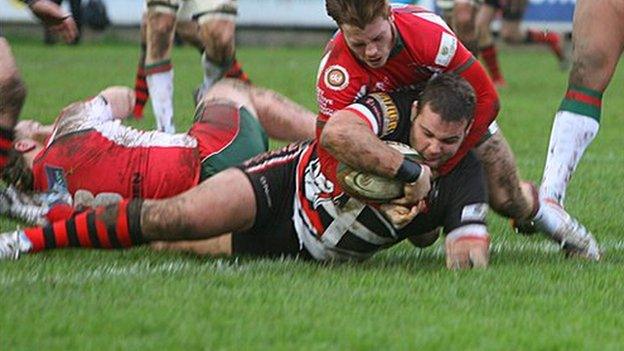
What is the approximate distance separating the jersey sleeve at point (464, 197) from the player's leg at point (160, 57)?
13.5ft

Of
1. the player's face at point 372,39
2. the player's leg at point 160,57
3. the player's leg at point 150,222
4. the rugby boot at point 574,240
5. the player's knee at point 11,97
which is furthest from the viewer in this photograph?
the player's leg at point 160,57

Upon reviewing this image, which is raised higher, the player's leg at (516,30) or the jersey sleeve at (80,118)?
the jersey sleeve at (80,118)

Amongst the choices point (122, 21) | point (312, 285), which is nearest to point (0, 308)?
point (312, 285)

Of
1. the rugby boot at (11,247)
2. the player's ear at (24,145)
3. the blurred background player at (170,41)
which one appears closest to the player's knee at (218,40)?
the blurred background player at (170,41)

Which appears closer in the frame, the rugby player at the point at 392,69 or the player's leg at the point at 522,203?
the rugby player at the point at 392,69

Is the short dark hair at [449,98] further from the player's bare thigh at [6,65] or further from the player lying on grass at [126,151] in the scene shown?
the player's bare thigh at [6,65]

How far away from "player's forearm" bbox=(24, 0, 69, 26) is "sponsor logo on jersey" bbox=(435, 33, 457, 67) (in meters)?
2.32

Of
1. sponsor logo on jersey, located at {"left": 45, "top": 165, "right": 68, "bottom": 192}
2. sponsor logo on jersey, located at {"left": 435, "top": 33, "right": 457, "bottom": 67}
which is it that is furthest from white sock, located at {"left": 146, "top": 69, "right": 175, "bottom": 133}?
sponsor logo on jersey, located at {"left": 435, "top": 33, "right": 457, "bottom": 67}

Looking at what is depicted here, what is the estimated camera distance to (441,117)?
5473 millimetres

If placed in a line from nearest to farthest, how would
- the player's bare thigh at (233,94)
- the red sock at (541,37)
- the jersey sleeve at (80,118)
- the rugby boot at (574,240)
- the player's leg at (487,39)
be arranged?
the rugby boot at (574,240)
the jersey sleeve at (80,118)
the player's bare thigh at (233,94)
the player's leg at (487,39)
the red sock at (541,37)

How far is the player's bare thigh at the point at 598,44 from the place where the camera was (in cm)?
627

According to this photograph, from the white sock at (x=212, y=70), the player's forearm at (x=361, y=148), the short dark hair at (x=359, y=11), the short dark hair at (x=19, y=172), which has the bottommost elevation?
the white sock at (x=212, y=70)

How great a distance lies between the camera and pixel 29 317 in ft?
15.4

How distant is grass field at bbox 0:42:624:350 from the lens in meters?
4.43
